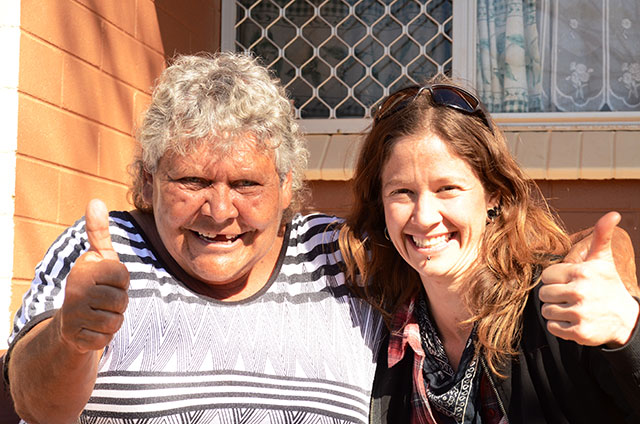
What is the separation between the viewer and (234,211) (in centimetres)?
231

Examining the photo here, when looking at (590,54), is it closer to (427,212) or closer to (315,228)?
(315,228)

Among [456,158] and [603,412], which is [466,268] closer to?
[456,158]

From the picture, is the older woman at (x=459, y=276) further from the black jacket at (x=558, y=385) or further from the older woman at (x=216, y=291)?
the older woman at (x=216, y=291)

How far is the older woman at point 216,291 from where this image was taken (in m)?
2.18

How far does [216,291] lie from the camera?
2443mm

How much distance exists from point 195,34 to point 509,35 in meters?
1.61

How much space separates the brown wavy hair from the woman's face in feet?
0.14

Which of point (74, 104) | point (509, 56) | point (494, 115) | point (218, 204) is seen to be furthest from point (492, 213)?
point (509, 56)

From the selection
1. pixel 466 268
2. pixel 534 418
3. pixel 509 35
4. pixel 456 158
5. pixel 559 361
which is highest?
pixel 509 35

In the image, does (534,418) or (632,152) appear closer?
(534,418)

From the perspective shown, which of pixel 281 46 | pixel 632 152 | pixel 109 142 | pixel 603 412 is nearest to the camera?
pixel 603 412

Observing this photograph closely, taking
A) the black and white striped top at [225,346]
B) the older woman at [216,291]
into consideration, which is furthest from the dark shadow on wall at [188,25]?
the black and white striped top at [225,346]

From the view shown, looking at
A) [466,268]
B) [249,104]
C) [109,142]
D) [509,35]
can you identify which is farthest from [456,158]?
[509,35]

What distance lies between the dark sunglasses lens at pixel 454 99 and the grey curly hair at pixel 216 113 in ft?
1.49
